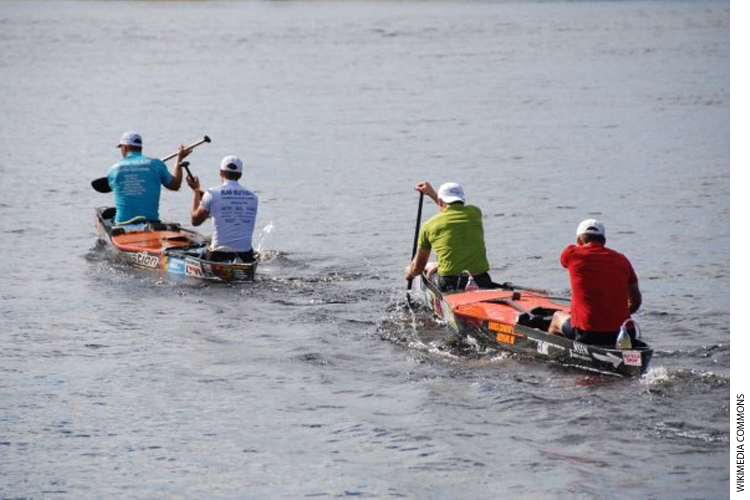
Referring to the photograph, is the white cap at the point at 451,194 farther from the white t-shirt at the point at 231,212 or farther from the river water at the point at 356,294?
the white t-shirt at the point at 231,212

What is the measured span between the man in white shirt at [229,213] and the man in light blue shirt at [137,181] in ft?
5.79

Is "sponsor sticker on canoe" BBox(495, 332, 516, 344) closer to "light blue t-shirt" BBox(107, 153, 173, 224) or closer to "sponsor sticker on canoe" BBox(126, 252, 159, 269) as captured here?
"sponsor sticker on canoe" BBox(126, 252, 159, 269)

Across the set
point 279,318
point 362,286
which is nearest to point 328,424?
point 279,318

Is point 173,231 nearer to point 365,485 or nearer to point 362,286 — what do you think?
point 362,286

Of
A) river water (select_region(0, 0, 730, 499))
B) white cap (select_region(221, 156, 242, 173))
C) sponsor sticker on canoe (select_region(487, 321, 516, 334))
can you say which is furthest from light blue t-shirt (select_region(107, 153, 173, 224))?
sponsor sticker on canoe (select_region(487, 321, 516, 334))

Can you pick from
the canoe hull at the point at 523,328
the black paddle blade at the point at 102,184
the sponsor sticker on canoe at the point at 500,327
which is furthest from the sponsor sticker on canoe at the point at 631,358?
the black paddle blade at the point at 102,184

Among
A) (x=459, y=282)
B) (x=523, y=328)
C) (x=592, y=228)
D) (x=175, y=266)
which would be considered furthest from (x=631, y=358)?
(x=175, y=266)

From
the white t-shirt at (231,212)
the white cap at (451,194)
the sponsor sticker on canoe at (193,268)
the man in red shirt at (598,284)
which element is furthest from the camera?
the sponsor sticker on canoe at (193,268)

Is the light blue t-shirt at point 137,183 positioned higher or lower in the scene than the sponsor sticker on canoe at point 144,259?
higher

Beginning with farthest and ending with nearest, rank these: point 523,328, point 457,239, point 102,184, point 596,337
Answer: point 102,184 → point 457,239 → point 523,328 → point 596,337

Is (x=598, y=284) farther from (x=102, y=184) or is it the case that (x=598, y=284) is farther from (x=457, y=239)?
(x=102, y=184)

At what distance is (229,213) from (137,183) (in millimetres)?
2701

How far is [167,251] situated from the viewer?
896 inches

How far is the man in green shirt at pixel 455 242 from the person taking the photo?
61.3 ft
